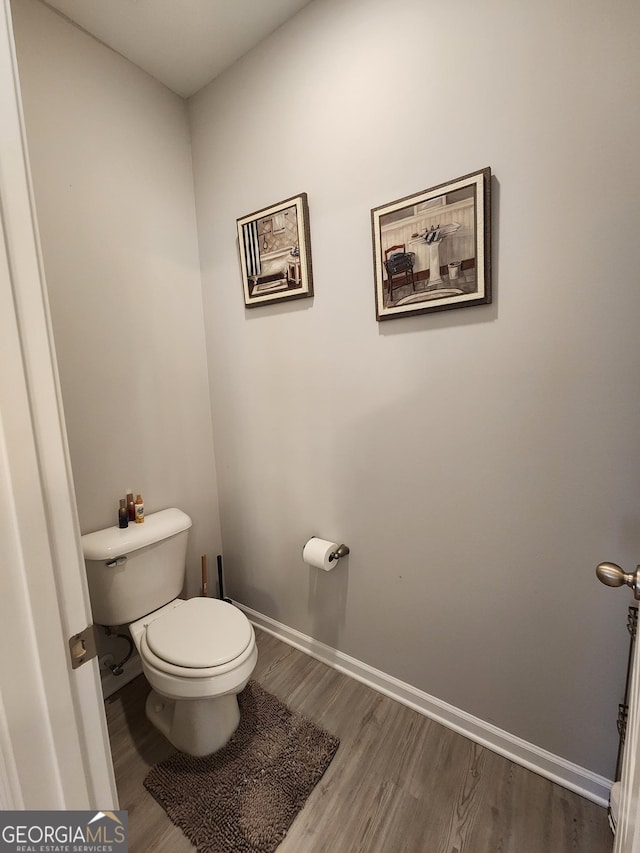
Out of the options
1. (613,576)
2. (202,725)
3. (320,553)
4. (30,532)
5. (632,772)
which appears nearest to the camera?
(30,532)

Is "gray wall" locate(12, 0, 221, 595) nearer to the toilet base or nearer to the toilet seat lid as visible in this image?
the toilet seat lid

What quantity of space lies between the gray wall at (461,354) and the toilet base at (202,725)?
55 cm

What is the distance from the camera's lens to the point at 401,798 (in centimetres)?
119

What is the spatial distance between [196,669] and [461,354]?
4.50ft

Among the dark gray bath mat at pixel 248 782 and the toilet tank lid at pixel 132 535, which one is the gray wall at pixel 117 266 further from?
the dark gray bath mat at pixel 248 782

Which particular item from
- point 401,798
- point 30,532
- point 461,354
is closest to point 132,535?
point 30,532

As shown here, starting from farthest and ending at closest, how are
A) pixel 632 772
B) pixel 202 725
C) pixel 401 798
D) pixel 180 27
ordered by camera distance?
pixel 180 27, pixel 202 725, pixel 401 798, pixel 632 772

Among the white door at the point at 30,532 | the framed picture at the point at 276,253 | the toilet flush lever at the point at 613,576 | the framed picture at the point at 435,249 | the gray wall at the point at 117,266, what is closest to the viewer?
the white door at the point at 30,532

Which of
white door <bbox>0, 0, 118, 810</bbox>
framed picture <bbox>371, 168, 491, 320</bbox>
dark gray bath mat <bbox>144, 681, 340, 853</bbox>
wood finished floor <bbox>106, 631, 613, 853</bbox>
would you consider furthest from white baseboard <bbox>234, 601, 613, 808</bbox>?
framed picture <bbox>371, 168, 491, 320</bbox>

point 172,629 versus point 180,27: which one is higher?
point 180,27

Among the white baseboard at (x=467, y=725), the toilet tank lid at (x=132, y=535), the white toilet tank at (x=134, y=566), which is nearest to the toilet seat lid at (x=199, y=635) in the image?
the white toilet tank at (x=134, y=566)

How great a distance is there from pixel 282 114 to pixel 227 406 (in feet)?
4.23

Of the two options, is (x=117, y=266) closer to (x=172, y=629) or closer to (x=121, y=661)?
(x=172, y=629)

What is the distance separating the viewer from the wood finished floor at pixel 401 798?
1074mm
